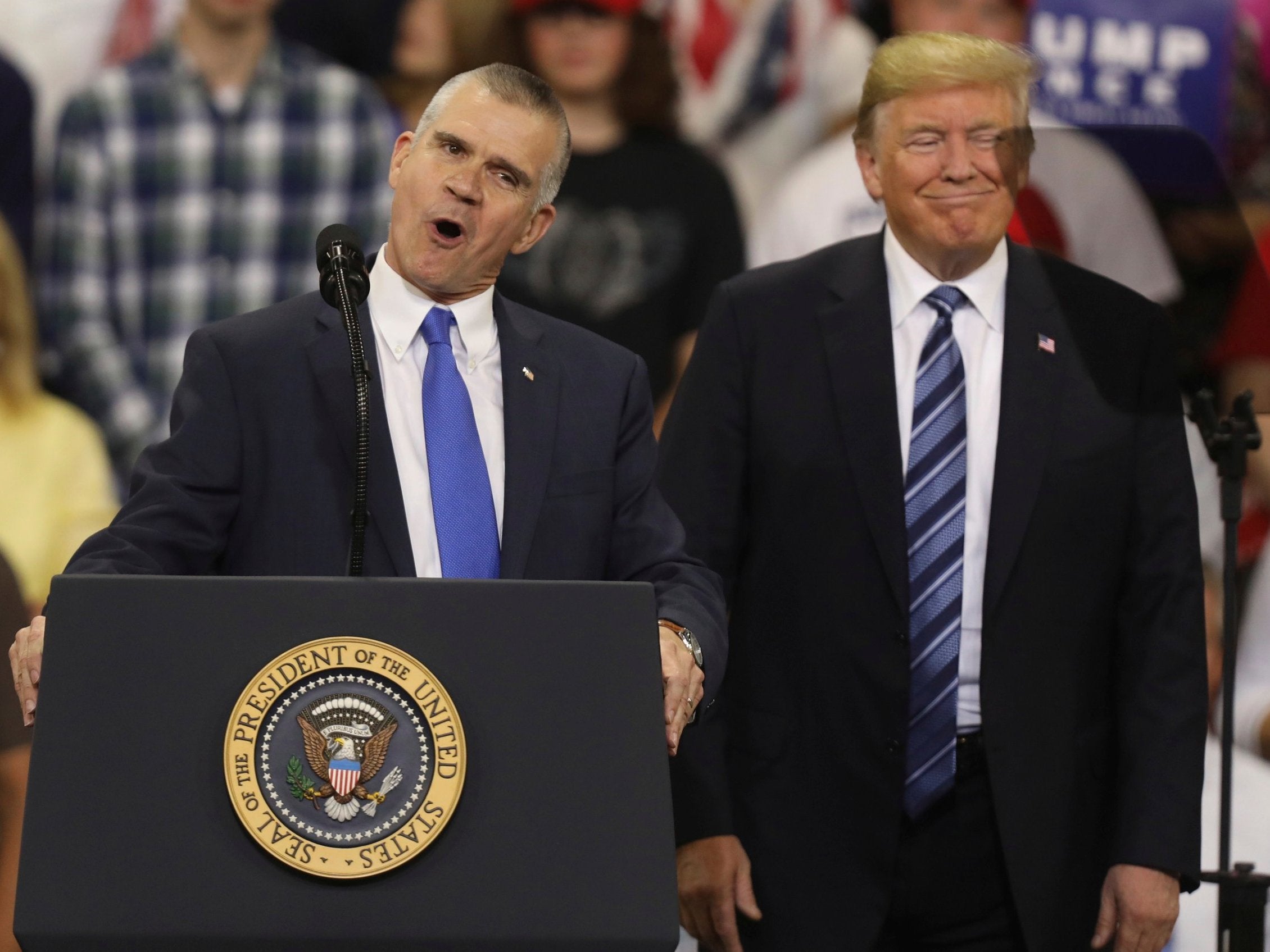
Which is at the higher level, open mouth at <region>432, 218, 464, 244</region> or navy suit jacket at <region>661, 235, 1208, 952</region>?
open mouth at <region>432, 218, 464, 244</region>

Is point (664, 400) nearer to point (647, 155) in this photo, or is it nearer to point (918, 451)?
point (647, 155)

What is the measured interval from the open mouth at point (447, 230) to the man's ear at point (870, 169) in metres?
0.68

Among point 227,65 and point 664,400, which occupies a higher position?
point 227,65

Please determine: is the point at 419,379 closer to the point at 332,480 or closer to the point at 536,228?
the point at 332,480

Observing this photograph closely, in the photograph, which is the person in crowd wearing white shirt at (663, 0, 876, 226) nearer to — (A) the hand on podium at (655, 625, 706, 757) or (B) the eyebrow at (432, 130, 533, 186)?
(B) the eyebrow at (432, 130, 533, 186)

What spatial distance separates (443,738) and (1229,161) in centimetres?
166

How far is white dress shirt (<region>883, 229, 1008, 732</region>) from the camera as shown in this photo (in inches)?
85.7

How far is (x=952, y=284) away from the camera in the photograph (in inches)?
89.7

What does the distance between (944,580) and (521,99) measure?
787 mm

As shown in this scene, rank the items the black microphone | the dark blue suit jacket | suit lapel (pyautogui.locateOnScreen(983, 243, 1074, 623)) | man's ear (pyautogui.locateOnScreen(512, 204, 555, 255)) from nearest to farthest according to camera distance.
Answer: the black microphone → the dark blue suit jacket → man's ear (pyautogui.locateOnScreen(512, 204, 555, 255)) → suit lapel (pyautogui.locateOnScreen(983, 243, 1074, 623))

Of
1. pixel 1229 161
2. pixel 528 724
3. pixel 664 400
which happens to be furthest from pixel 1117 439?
pixel 664 400

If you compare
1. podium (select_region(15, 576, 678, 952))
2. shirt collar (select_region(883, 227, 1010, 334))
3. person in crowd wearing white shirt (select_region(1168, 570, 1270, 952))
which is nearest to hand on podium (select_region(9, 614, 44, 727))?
podium (select_region(15, 576, 678, 952))

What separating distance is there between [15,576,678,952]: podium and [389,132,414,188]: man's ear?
0.71m

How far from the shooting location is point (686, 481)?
7.35 feet
